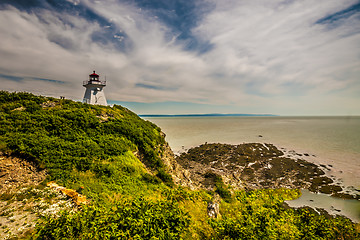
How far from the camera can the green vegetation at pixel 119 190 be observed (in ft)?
22.4

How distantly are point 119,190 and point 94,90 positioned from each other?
26.5 m

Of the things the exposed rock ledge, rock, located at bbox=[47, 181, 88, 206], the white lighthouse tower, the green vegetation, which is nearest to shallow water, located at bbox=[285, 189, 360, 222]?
the green vegetation

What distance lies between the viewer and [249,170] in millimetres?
30016

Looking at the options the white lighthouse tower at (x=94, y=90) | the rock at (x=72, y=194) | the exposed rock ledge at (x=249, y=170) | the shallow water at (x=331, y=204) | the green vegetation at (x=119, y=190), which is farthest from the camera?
the white lighthouse tower at (x=94, y=90)

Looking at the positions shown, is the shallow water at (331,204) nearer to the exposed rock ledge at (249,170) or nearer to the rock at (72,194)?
the exposed rock ledge at (249,170)

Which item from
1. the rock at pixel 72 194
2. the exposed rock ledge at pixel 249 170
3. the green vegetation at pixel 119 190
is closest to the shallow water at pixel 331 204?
the green vegetation at pixel 119 190

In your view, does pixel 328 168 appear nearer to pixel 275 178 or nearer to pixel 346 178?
pixel 346 178

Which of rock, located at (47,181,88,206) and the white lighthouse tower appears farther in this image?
the white lighthouse tower

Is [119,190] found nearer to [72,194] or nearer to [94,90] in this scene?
[72,194]

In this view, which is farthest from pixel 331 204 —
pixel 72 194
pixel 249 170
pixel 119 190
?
pixel 72 194

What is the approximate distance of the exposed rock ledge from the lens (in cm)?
2223

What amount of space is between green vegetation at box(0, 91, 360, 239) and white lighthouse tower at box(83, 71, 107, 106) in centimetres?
1007

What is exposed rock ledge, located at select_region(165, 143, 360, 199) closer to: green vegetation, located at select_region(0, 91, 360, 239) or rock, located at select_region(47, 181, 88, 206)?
green vegetation, located at select_region(0, 91, 360, 239)

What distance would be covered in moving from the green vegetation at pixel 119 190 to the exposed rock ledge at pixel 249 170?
2.41m
